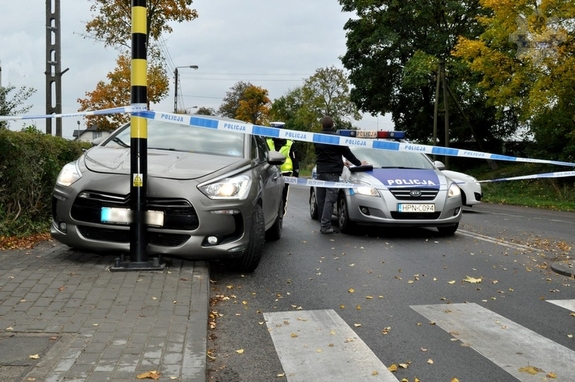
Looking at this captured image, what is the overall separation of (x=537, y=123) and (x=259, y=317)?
2464 centimetres

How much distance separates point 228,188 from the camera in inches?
253

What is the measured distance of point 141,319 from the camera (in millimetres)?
4758

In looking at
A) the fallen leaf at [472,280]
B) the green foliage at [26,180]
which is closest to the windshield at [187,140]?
the green foliage at [26,180]

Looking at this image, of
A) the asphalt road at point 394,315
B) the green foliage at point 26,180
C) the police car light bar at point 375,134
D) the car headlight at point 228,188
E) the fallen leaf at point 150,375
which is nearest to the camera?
the fallen leaf at point 150,375

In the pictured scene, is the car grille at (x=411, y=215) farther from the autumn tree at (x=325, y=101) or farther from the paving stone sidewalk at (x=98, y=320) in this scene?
the autumn tree at (x=325, y=101)

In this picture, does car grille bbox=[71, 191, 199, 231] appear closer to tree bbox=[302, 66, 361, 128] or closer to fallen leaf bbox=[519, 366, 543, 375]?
fallen leaf bbox=[519, 366, 543, 375]

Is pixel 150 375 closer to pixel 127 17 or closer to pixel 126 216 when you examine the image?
pixel 126 216

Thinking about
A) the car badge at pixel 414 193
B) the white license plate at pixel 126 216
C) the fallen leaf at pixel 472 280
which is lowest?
the fallen leaf at pixel 472 280

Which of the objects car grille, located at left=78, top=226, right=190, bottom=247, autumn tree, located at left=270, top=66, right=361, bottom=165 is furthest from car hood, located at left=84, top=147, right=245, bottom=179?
autumn tree, located at left=270, top=66, right=361, bottom=165

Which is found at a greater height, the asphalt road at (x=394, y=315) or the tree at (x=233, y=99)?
the tree at (x=233, y=99)

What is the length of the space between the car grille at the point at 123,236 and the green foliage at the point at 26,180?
8.08 feet

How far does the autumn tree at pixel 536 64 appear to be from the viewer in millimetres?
22297

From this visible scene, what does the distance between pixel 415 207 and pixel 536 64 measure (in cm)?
1602

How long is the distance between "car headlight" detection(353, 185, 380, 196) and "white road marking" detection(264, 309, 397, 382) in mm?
4817
